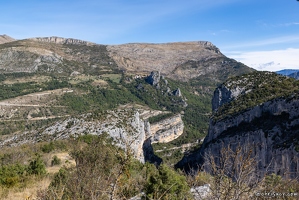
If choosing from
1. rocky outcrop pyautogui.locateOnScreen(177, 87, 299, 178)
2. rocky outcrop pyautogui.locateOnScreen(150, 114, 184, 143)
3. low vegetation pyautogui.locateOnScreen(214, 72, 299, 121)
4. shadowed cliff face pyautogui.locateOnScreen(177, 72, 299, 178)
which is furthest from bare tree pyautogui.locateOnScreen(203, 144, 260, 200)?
rocky outcrop pyautogui.locateOnScreen(150, 114, 184, 143)

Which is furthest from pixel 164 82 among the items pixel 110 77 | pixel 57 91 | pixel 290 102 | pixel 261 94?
pixel 290 102

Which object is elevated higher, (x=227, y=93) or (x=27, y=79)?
(x=27, y=79)

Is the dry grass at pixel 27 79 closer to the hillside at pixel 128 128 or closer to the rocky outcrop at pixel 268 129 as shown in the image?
the hillside at pixel 128 128

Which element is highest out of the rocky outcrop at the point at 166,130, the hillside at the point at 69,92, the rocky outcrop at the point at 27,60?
the rocky outcrop at the point at 27,60

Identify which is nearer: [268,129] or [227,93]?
[268,129]

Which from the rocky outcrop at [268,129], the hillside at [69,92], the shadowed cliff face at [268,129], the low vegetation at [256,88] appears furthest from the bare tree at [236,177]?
the hillside at [69,92]

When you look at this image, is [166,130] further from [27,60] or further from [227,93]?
[27,60]

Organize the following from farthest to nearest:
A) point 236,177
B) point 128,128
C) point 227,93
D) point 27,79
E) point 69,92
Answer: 1. point 27,79
2. point 69,92
3. point 227,93
4. point 128,128
5. point 236,177

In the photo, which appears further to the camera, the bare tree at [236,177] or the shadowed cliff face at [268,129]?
the shadowed cliff face at [268,129]

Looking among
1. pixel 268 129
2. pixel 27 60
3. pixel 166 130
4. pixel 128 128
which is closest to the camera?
pixel 268 129

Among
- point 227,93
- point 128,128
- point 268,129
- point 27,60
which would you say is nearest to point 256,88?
point 227,93

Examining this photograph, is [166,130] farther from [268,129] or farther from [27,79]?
[27,79]

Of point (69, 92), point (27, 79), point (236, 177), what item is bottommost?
point (69, 92)

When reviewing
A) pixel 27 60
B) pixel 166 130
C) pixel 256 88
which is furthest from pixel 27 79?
pixel 256 88
